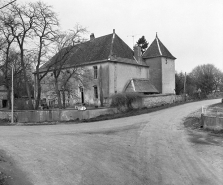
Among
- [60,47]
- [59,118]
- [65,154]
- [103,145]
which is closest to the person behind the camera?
[65,154]

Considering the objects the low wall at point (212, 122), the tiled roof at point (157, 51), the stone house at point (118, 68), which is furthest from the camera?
the tiled roof at point (157, 51)

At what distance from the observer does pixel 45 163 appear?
778 cm

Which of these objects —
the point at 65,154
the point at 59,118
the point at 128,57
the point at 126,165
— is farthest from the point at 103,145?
the point at 128,57

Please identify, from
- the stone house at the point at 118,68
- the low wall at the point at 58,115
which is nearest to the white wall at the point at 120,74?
the stone house at the point at 118,68

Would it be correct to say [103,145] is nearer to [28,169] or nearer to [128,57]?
[28,169]

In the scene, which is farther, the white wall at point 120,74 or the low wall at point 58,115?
the white wall at point 120,74

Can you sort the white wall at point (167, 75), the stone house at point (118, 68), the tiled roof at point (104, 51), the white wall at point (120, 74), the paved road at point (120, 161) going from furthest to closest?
the white wall at point (167, 75)
the tiled roof at point (104, 51)
the stone house at point (118, 68)
the white wall at point (120, 74)
the paved road at point (120, 161)

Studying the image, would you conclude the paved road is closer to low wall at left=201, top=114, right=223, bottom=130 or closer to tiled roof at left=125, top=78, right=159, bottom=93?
low wall at left=201, top=114, right=223, bottom=130

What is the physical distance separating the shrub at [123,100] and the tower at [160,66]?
12677mm

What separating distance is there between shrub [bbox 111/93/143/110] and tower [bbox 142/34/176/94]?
41.6 feet

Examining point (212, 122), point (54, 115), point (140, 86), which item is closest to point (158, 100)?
point (140, 86)

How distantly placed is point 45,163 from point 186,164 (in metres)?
4.60

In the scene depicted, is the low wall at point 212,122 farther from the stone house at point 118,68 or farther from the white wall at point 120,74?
the white wall at point 120,74

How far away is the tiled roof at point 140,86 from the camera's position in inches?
1322
